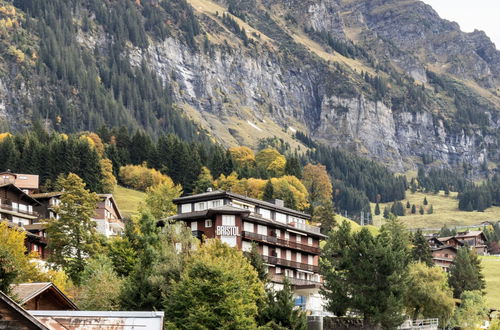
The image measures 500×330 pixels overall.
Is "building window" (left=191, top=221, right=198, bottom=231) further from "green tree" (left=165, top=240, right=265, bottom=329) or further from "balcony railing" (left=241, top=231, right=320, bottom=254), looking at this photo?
"green tree" (left=165, top=240, right=265, bottom=329)

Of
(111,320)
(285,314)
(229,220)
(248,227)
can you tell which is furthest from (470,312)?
(111,320)

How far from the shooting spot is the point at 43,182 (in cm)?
16550

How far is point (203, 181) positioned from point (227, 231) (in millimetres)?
85089

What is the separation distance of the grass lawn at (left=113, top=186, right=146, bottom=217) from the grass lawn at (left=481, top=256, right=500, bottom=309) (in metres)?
61.7

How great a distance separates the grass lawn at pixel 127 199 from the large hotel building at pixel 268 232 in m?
47.3

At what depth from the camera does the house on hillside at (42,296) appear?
3716 cm

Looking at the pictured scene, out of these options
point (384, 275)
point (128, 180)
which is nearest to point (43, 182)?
point (128, 180)

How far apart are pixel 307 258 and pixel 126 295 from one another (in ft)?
152

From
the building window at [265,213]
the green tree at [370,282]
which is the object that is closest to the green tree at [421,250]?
the building window at [265,213]

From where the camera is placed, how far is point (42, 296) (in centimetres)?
3819

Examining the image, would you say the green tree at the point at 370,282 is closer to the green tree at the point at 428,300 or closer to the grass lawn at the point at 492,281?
the green tree at the point at 428,300

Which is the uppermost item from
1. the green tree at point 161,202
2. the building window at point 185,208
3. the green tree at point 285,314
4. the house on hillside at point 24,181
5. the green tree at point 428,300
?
the house on hillside at point 24,181

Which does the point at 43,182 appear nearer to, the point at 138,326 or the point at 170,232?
the point at 170,232

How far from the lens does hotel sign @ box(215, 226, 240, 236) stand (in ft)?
328
